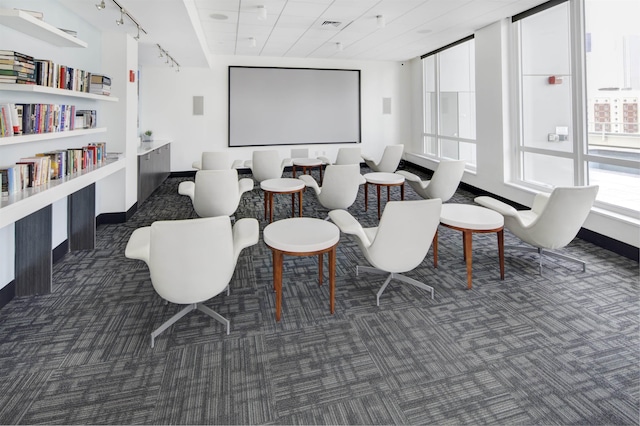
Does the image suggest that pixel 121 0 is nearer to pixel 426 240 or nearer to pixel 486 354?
pixel 426 240

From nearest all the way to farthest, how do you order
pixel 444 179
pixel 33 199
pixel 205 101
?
pixel 33 199 → pixel 444 179 → pixel 205 101

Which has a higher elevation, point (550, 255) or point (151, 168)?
point (151, 168)

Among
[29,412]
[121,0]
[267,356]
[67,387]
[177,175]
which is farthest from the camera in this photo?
[177,175]

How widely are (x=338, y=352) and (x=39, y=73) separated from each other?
312cm

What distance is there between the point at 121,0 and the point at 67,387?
386 cm

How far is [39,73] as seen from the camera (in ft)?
9.73

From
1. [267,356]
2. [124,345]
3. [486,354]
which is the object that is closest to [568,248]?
[486,354]

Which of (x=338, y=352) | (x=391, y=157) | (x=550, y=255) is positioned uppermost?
(x=391, y=157)

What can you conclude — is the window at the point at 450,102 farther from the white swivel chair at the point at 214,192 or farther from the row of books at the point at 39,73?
the row of books at the point at 39,73

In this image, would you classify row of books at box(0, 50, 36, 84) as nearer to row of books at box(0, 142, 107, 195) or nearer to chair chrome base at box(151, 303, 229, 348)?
row of books at box(0, 142, 107, 195)

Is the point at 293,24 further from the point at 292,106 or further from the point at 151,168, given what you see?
the point at 151,168

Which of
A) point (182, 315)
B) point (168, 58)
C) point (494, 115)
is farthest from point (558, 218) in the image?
point (168, 58)

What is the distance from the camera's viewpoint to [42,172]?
3.08m

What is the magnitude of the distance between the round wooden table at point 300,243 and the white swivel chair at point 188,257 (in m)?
0.32
